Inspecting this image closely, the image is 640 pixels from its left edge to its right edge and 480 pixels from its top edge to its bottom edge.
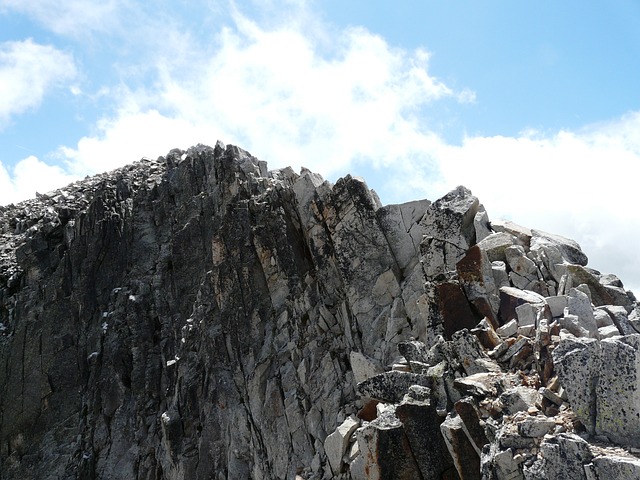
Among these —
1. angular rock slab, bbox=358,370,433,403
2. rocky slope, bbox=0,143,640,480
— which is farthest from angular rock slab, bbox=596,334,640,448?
angular rock slab, bbox=358,370,433,403

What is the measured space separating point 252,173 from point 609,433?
3871cm

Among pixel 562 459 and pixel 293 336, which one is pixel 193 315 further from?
pixel 562 459

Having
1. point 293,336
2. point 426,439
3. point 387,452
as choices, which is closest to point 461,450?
point 426,439

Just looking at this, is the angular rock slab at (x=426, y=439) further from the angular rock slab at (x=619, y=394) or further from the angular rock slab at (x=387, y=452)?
the angular rock slab at (x=619, y=394)

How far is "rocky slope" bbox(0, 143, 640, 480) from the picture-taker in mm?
16609

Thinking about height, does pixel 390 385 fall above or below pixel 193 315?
below

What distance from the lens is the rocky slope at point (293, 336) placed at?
54.5 ft

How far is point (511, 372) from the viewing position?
1823 cm

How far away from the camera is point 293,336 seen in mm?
38656

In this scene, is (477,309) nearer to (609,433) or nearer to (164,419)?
(609,433)

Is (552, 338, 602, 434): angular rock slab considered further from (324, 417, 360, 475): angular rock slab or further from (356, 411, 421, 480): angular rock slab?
(324, 417, 360, 475): angular rock slab

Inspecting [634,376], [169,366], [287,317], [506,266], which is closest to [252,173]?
[287,317]

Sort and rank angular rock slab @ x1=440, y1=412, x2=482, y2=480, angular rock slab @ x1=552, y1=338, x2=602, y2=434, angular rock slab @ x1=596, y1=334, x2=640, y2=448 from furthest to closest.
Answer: angular rock slab @ x1=440, y1=412, x2=482, y2=480, angular rock slab @ x1=552, y1=338, x2=602, y2=434, angular rock slab @ x1=596, y1=334, x2=640, y2=448

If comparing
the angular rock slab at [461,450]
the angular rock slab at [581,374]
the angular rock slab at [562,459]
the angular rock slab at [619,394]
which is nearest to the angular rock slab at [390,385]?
the angular rock slab at [461,450]
